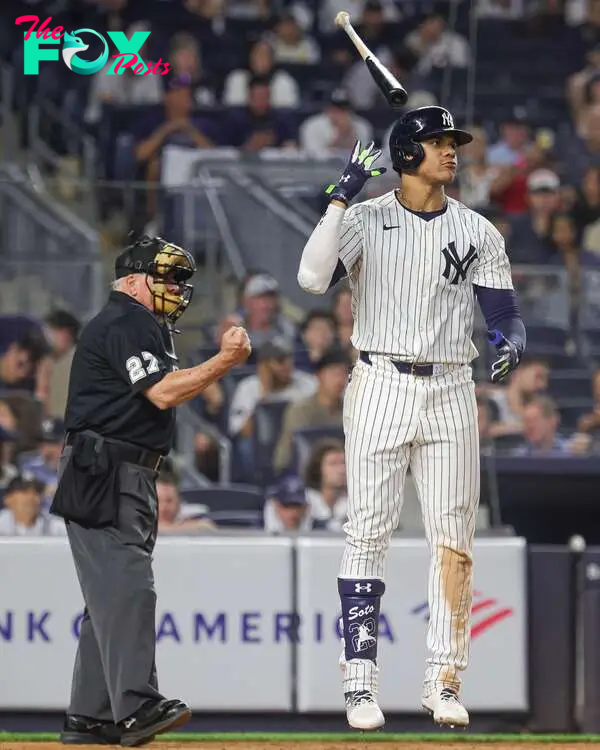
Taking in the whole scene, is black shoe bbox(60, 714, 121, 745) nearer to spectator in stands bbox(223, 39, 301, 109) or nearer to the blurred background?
the blurred background

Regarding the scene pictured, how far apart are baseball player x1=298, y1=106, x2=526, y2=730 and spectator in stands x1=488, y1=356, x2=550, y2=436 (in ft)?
15.3

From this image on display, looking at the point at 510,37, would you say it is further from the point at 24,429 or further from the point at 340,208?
the point at 340,208

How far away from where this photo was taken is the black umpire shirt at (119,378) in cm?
611

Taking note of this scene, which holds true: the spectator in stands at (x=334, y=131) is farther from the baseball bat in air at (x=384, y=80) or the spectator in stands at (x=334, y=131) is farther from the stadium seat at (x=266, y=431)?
the baseball bat in air at (x=384, y=80)

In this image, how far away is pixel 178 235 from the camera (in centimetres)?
1055

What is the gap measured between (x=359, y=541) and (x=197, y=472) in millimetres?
4359

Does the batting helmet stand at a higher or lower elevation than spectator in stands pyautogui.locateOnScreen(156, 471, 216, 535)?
higher

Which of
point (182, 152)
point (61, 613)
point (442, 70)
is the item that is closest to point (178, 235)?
point (182, 152)

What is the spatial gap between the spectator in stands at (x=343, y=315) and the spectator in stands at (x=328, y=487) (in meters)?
1.05

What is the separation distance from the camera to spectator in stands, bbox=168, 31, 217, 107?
12836 mm

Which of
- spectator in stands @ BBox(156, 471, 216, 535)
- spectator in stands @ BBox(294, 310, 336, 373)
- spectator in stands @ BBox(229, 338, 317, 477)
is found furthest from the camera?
spectator in stands @ BBox(294, 310, 336, 373)

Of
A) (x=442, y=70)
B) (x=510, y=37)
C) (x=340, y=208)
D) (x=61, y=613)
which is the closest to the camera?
(x=340, y=208)

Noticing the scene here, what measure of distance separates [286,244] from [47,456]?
1.93m

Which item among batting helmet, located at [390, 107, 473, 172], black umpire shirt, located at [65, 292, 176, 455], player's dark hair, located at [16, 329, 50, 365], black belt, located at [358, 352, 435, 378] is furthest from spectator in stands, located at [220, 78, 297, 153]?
black belt, located at [358, 352, 435, 378]
